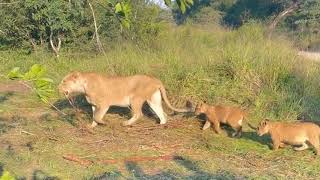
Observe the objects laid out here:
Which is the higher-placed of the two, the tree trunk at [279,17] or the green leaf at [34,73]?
the green leaf at [34,73]

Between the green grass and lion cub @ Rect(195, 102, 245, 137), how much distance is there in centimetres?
18

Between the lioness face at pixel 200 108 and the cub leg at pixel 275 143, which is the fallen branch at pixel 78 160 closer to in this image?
the lioness face at pixel 200 108

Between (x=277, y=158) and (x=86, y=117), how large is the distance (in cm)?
342

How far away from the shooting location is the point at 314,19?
26250 millimetres

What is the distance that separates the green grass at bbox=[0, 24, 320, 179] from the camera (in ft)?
19.0

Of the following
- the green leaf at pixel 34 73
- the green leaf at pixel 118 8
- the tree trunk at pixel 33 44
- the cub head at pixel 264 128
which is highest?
the green leaf at pixel 118 8

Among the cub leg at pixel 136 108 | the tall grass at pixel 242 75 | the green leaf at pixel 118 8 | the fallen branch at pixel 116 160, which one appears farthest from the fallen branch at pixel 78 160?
the green leaf at pixel 118 8

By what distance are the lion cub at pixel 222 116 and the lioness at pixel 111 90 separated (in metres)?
0.67

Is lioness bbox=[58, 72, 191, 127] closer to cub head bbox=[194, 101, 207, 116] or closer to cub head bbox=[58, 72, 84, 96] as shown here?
cub head bbox=[58, 72, 84, 96]

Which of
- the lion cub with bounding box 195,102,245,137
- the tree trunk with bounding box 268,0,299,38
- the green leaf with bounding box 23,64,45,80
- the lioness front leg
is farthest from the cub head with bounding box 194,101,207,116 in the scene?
the tree trunk with bounding box 268,0,299,38

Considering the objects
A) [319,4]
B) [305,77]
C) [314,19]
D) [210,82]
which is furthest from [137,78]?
[319,4]

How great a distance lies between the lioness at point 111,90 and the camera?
25.0 feet

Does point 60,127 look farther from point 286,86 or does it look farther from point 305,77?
point 305,77

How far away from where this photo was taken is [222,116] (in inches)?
291
